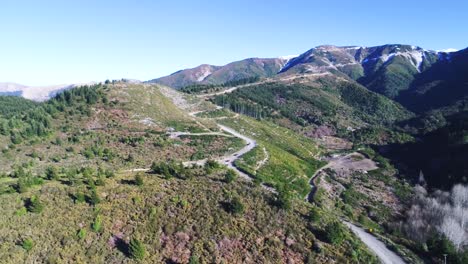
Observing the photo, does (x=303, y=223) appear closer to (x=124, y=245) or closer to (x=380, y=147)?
(x=124, y=245)

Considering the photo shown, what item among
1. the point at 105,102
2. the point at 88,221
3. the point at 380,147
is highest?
the point at 105,102

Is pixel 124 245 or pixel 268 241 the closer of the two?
pixel 124 245

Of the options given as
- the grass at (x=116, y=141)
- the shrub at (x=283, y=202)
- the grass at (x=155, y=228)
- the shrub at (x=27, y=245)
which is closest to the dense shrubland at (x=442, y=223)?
the grass at (x=155, y=228)

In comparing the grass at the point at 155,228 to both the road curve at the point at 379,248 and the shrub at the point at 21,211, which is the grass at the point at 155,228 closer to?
the shrub at the point at 21,211

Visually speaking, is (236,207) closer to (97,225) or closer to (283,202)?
(283,202)

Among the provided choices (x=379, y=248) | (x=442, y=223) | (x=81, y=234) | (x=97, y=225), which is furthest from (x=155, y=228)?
(x=442, y=223)

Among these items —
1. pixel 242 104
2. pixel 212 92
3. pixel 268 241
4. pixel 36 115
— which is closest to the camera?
pixel 268 241

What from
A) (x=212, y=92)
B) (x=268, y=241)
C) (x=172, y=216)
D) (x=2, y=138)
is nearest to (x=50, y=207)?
(x=172, y=216)
